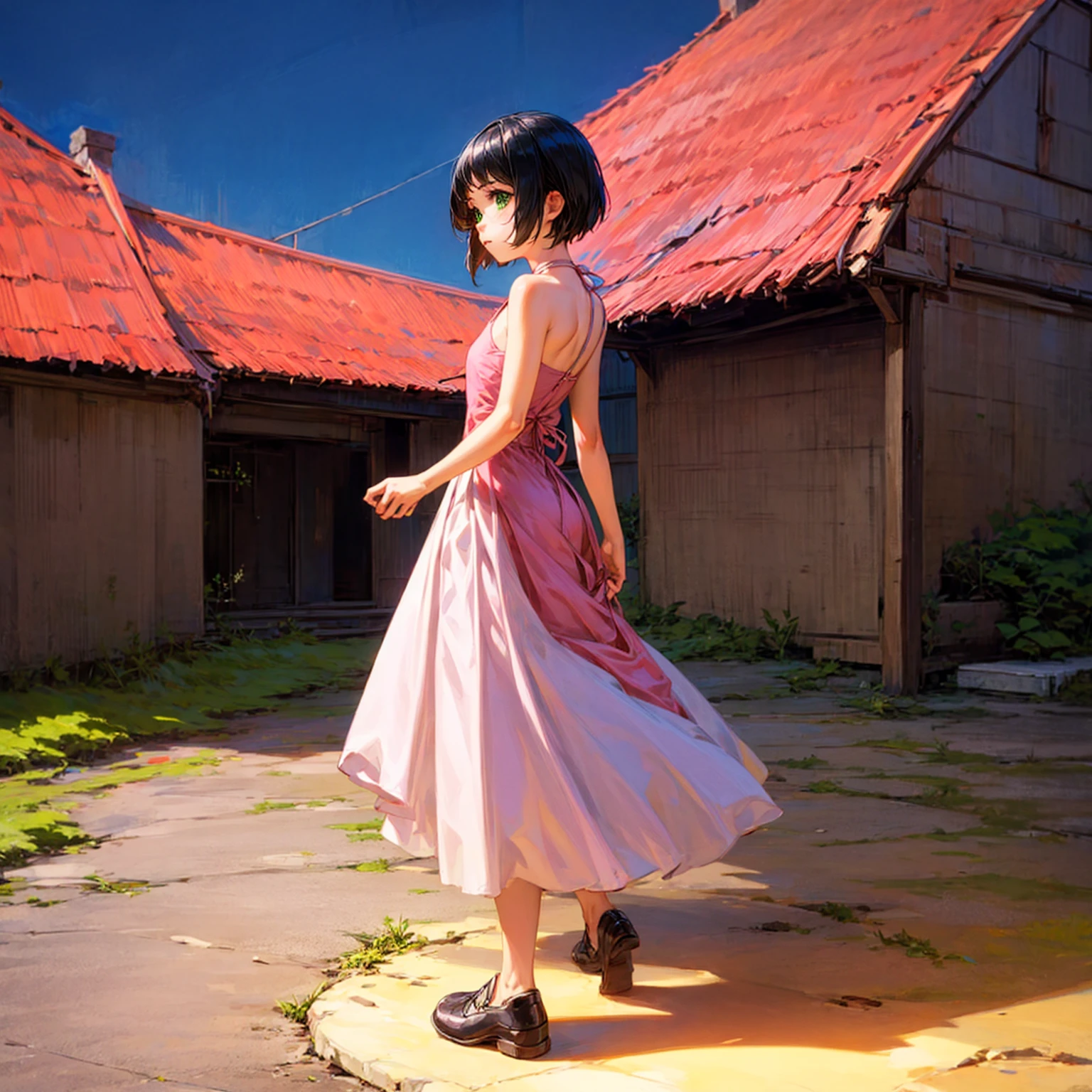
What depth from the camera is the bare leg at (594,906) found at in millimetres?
2889

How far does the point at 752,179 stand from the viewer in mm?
9758

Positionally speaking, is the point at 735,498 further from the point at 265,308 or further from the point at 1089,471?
the point at 265,308

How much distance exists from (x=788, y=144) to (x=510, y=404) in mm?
7975

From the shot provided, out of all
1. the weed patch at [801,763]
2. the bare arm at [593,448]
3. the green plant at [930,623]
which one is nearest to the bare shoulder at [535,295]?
the bare arm at [593,448]

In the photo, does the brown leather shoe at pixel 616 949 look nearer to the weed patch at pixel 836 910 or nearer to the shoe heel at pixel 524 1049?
the shoe heel at pixel 524 1049

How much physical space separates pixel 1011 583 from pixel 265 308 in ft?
27.4

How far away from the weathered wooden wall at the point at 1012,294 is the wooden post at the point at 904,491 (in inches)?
23.6

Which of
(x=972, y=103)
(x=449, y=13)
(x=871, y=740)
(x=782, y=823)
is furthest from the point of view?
(x=449, y=13)

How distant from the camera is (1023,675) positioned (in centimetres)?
830

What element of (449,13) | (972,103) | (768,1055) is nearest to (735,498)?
(972,103)

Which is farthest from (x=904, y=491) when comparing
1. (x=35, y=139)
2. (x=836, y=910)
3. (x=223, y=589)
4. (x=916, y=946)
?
(x=35, y=139)

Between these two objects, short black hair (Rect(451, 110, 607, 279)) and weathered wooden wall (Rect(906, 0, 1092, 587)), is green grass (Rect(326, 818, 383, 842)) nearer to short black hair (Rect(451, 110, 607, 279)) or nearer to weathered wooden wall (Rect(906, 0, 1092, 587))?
short black hair (Rect(451, 110, 607, 279))

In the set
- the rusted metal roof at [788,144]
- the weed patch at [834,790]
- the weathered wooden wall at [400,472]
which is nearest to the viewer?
the weed patch at [834,790]

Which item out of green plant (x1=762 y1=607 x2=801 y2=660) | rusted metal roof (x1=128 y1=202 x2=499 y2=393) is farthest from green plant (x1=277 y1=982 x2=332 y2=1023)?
rusted metal roof (x1=128 y1=202 x2=499 y2=393)
